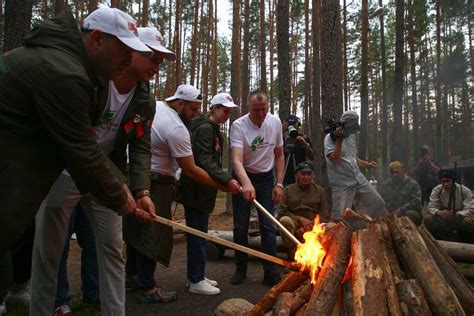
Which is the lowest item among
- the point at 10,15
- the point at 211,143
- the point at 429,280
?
the point at 429,280

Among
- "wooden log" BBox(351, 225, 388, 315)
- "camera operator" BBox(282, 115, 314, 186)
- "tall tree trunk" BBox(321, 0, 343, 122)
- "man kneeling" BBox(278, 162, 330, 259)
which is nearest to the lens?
"wooden log" BBox(351, 225, 388, 315)

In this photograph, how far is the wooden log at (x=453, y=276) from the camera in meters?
3.30

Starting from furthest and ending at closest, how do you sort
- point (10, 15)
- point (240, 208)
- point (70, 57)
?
point (10, 15) < point (240, 208) < point (70, 57)

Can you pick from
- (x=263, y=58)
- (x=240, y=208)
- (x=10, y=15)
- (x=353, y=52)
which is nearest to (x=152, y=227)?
(x=240, y=208)

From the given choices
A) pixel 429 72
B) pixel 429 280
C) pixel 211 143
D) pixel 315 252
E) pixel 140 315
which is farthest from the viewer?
pixel 429 72

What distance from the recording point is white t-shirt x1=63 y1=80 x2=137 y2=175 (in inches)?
128

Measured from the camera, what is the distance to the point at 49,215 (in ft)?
10.5

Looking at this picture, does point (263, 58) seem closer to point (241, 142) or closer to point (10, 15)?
point (10, 15)

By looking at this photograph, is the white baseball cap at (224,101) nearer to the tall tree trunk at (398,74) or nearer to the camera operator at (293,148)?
the camera operator at (293,148)

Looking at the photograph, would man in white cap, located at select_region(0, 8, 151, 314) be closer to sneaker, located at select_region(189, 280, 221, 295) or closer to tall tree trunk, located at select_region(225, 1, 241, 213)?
sneaker, located at select_region(189, 280, 221, 295)

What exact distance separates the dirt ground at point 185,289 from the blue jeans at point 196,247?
0.24 meters

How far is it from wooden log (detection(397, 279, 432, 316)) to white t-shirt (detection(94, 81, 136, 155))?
2.45m

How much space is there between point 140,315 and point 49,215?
4.95ft

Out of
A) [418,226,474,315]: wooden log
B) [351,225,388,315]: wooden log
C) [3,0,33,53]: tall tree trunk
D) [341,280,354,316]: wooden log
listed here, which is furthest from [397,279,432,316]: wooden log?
[3,0,33,53]: tall tree trunk
